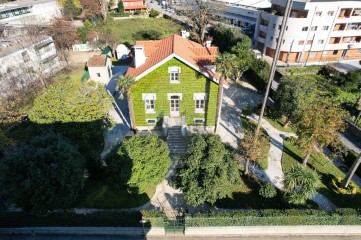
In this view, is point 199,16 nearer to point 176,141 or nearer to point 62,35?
point 62,35

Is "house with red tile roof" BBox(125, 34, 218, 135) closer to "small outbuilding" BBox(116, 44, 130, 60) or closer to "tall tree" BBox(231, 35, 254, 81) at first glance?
"tall tree" BBox(231, 35, 254, 81)

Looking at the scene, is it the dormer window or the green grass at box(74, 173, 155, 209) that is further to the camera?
the dormer window

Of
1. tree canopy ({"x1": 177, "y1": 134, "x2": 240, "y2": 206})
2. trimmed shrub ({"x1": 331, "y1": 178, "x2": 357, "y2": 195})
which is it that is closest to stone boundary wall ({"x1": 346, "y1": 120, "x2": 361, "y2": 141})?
trimmed shrub ({"x1": 331, "y1": 178, "x2": 357, "y2": 195})

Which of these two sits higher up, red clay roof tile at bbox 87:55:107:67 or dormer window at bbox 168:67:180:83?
dormer window at bbox 168:67:180:83

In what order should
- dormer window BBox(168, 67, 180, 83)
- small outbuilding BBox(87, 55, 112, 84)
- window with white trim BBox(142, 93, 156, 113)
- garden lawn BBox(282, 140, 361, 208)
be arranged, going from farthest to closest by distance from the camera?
small outbuilding BBox(87, 55, 112, 84) < window with white trim BBox(142, 93, 156, 113) < dormer window BBox(168, 67, 180, 83) < garden lawn BBox(282, 140, 361, 208)

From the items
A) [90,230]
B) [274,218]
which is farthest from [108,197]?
[274,218]

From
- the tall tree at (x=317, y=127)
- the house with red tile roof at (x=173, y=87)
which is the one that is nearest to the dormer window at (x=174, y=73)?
the house with red tile roof at (x=173, y=87)

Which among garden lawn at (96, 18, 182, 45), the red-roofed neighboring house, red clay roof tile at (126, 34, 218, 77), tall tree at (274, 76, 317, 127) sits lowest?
garden lawn at (96, 18, 182, 45)
